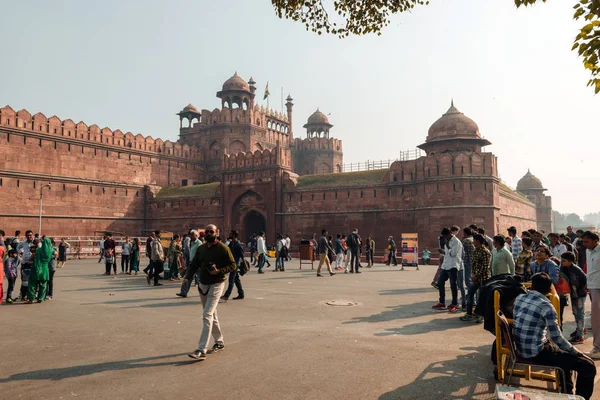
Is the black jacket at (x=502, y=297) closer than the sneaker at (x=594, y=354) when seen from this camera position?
Yes

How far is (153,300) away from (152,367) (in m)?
5.29

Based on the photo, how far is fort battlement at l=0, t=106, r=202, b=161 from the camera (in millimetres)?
33344

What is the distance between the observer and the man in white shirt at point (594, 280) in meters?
5.60

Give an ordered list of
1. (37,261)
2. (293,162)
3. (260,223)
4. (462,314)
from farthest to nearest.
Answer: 1. (293,162)
2. (260,223)
3. (37,261)
4. (462,314)

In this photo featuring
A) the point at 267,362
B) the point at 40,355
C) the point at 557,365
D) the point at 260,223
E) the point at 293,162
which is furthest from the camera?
the point at 293,162

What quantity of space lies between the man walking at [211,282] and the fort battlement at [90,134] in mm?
33683

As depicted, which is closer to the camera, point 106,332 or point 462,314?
point 106,332

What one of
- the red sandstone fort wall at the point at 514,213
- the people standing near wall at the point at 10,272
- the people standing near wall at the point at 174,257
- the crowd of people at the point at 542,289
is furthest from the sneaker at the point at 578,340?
the red sandstone fort wall at the point at 514,213

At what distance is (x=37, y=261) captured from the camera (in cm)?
977

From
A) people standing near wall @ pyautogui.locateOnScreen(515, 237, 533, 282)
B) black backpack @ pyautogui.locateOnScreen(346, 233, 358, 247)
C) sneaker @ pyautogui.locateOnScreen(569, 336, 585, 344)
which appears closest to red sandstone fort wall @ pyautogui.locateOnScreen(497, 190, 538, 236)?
black backpack @ pyautogui.locateOnScreen(346, 233, 358, 247)

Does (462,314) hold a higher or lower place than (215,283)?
lower

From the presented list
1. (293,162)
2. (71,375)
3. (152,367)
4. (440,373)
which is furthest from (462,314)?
(293,162)

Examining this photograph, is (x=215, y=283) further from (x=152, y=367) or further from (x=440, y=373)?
(x=440, y=373)

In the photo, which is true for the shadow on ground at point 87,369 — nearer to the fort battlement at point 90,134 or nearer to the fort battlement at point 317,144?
the fort battlement at point 90,134
